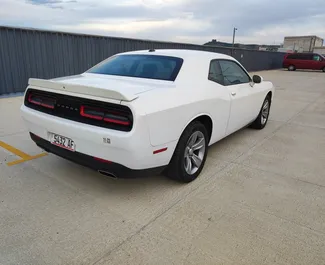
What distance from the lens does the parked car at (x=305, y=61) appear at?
25.8m

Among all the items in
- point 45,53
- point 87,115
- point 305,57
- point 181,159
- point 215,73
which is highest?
point 305,57

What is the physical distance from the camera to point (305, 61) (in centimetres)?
2628

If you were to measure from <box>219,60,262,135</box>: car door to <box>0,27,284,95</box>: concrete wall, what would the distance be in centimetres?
681

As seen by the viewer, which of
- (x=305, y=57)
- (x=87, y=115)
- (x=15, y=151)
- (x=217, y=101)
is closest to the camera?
(x=87, y=115)

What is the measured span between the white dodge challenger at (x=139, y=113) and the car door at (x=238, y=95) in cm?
3

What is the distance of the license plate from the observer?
106 inches

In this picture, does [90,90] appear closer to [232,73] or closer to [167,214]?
[167,214]

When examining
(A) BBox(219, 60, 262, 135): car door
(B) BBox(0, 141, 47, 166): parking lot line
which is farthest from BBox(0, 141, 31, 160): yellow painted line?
(A) BBox(219, 60, 262, 135): car door

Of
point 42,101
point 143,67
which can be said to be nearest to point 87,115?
point 42,101

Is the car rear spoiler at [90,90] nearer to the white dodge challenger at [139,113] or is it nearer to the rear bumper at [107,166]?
the white dodge challenger at [139,113]

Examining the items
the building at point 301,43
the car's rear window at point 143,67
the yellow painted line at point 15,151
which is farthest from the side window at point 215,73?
the building at point 301,43

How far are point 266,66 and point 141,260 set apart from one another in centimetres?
2885

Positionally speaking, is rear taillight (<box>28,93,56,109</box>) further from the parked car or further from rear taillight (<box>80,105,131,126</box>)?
the parked car

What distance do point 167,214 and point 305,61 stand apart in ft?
92.9
